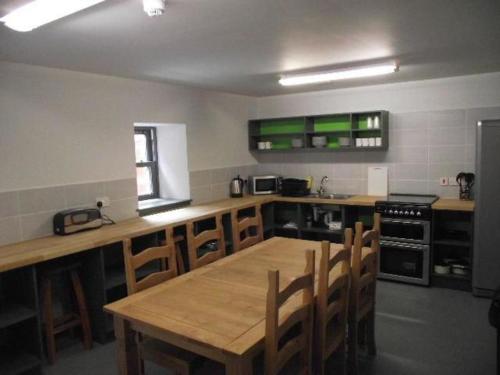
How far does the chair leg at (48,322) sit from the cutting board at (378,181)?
3723 mm

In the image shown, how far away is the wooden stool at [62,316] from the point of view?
292cm

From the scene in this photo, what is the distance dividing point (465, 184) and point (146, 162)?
3662 millimetres

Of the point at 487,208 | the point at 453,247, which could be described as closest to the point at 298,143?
the point at 453,247

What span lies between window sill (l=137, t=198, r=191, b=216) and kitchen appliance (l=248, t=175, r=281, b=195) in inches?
43.6

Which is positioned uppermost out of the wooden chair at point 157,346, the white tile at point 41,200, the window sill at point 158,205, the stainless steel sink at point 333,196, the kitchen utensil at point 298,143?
the kitchen utensil at point 298,143

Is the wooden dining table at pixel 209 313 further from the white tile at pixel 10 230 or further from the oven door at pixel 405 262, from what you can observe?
the oven door at pixel 405 262

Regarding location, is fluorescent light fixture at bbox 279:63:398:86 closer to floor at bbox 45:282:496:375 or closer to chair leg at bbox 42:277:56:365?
floor at bbox 45:282:496:375

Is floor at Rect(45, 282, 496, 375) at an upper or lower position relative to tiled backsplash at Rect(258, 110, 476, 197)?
lower

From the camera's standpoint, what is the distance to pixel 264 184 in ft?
17.9

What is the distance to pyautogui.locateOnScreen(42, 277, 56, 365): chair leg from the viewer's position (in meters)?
2.90

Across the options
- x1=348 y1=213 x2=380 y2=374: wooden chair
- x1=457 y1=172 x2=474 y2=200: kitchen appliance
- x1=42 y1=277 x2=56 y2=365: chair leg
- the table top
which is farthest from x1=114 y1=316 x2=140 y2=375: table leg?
x1=457 y1=172 x2=474 y2=200: kitchen appliance

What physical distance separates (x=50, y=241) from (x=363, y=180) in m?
3.66

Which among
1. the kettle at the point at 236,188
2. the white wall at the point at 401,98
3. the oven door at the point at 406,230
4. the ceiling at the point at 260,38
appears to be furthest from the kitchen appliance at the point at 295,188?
the ceiling at the point at 260,38

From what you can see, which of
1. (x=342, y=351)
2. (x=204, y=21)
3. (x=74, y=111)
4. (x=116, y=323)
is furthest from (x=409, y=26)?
(x=74, y=111)
